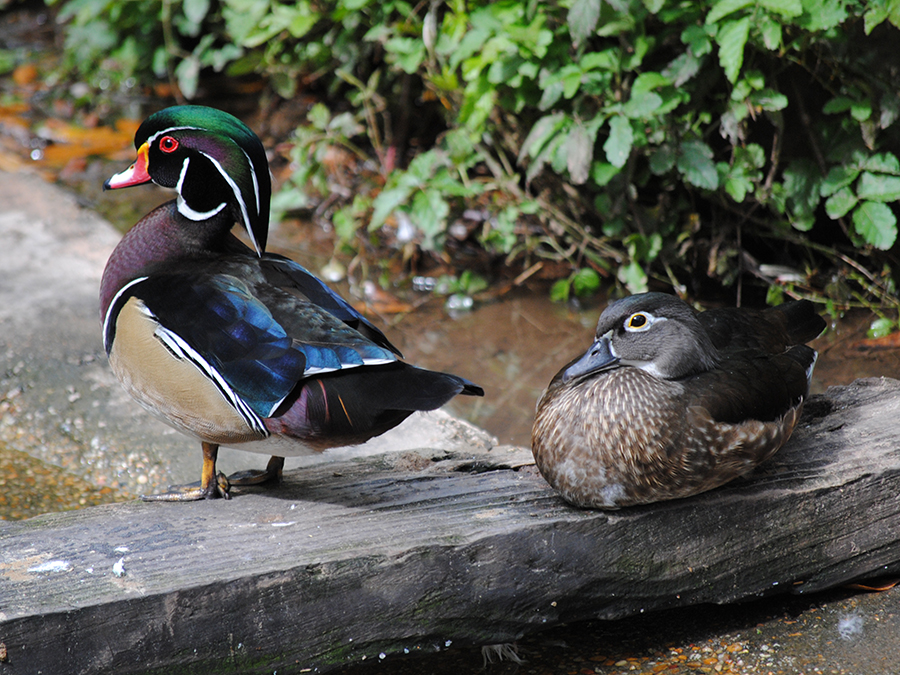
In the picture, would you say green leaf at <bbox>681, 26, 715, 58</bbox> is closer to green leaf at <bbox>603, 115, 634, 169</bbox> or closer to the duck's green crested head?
green leaf at <bbox>603, 115, 634, 169</bbox>

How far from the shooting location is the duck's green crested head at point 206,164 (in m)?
2.09

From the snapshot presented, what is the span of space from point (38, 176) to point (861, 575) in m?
4.26

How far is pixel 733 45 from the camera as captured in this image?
2834 mm

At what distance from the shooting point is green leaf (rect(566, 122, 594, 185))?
3.21 metres

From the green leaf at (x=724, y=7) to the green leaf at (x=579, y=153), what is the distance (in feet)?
1.86

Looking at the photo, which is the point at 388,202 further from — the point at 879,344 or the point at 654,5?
the point at 879,344

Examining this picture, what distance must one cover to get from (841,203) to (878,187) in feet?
0.40

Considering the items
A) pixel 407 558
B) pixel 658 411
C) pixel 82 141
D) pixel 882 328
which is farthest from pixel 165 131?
pixel 82 141

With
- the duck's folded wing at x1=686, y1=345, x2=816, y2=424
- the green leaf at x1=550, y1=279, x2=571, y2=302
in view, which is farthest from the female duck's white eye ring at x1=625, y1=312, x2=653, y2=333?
the green leaf at x1=550, y1=279, x2=571, y2=302

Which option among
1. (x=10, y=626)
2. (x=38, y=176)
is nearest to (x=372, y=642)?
(x=10, y=626)

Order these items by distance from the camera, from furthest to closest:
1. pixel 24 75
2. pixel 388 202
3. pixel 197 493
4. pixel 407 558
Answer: pixel 24 75 → pixel 388 202 → pixel 197 493 → pixel 407 558

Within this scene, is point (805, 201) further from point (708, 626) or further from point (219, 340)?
point (219, 340)

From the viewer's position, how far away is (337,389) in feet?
6.40

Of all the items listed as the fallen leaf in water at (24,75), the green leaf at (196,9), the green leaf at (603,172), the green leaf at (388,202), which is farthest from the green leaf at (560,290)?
the fallen leaf in water at (24,75)
